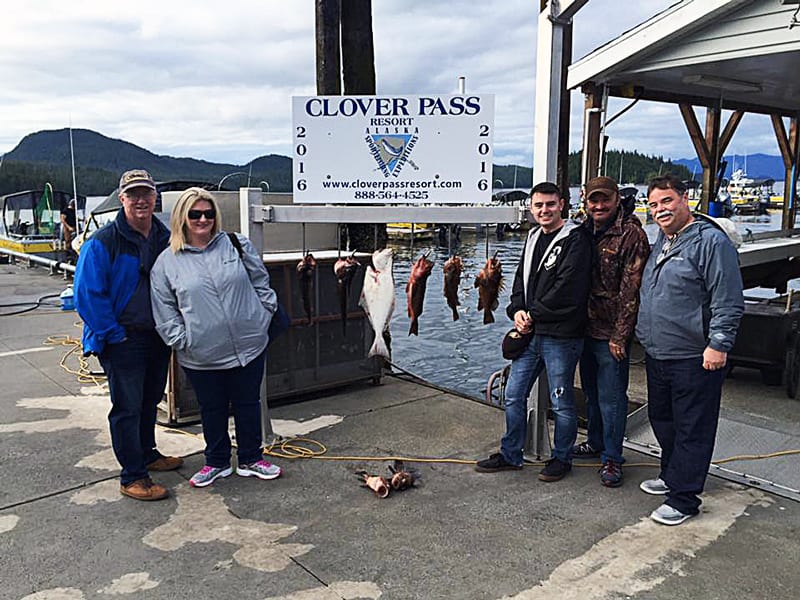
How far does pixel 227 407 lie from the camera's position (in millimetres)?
4445

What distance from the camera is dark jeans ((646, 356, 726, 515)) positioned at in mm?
3764

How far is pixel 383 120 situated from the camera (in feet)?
16.0

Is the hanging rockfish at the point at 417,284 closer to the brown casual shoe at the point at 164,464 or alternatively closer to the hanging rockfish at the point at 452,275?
the hanging rockfish at the point at 452,275

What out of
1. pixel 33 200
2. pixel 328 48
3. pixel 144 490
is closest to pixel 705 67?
pixel 328 48

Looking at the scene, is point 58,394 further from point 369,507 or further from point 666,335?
point 666,335

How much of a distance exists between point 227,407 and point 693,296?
290cm

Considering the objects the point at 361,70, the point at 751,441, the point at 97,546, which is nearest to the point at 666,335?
the point at 751,441

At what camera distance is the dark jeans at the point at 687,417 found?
376 centimetres

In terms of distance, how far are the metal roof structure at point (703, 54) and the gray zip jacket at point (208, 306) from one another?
4.75m

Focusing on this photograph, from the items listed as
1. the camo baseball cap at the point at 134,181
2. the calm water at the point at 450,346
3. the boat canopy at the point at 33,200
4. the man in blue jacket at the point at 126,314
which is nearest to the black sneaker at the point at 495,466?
the man in blue jacket at the point at 126,314

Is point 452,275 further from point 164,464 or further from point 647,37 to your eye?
point 647,37

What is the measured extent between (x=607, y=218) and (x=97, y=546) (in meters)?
3.49

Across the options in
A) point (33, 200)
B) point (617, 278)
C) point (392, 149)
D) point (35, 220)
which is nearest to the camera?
point (617, 278)

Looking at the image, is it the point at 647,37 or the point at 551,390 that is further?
the point at 647,37
